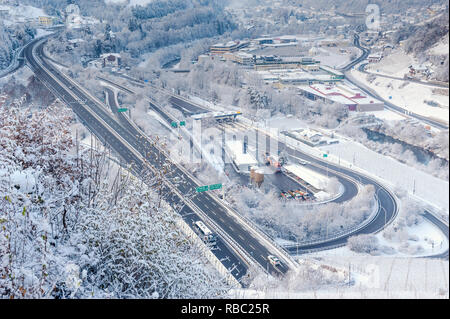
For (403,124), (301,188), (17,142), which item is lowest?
(301,188)

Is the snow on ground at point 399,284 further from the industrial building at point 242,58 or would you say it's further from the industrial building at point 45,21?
the industrial building at point 45,21

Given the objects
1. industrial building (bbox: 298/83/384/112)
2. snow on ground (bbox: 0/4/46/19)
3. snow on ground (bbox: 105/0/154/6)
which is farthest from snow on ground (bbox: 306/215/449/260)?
snow on ground (bbox: 105/0/154/6)

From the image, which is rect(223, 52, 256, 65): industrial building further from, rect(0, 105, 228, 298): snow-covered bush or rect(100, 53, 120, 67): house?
rect(0, 105, 228, 298): snow-covered bush

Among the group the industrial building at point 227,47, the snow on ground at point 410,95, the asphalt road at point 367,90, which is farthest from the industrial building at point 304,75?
the industrial building at point 227,47

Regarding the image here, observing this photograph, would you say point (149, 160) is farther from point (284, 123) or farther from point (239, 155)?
point (284, 123)
